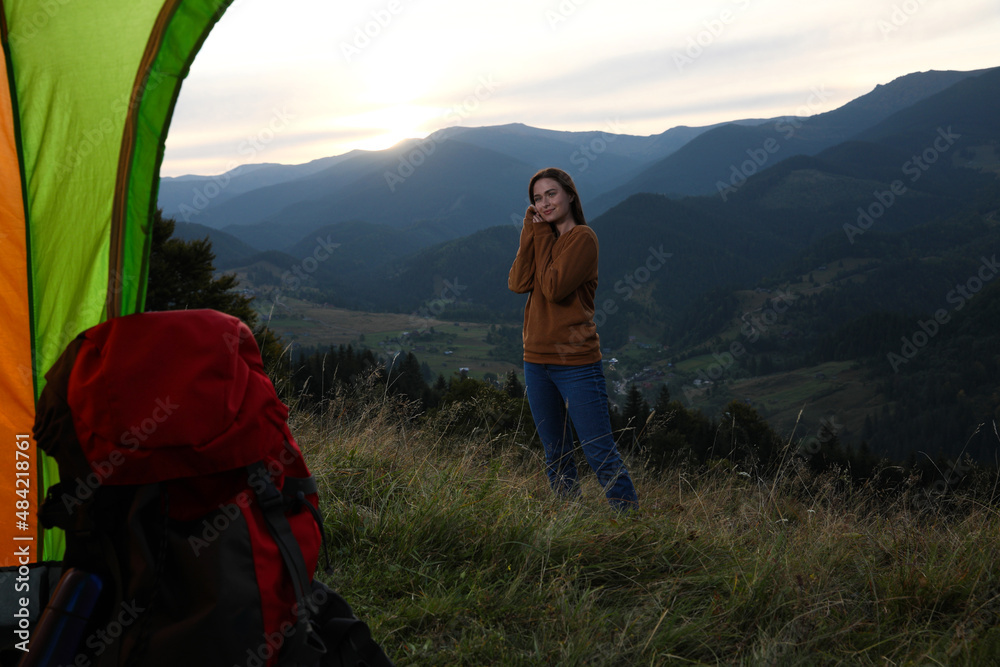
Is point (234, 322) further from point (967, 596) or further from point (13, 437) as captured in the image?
point (967, 596)

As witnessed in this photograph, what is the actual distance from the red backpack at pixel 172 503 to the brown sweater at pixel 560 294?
6.16ft

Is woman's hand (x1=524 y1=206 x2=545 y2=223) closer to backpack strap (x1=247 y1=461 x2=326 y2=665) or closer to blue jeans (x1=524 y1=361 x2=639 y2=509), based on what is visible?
blue jeans (x1=524 y1=361 x2=639 y2=509)

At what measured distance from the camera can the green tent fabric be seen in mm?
1564

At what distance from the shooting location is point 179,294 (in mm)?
15344

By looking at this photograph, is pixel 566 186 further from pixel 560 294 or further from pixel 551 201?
pixel 560 294

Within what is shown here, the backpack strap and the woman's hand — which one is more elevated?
the woman's hand

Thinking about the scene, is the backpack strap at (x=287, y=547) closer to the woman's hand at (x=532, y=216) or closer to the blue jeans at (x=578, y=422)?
the blue jeans at (x=578, y=422)

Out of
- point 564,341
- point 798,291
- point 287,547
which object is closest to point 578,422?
point 564,341

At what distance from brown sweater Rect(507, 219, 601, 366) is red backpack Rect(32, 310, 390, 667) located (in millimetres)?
1878

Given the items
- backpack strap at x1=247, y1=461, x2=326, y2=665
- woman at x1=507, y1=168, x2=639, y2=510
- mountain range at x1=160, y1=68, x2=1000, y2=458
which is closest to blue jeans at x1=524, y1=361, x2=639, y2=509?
woman at x1=507, y1=168, x2=639, y2=510

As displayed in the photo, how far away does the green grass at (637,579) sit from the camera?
1837 mm

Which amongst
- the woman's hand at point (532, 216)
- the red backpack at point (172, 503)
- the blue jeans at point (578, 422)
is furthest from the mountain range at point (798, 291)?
the red backpack at point (172, 503)

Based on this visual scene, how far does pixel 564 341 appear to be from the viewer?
2975 millimetres

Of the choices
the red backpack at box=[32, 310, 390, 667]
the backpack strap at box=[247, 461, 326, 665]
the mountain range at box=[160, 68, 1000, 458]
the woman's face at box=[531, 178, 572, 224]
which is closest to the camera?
the red backpack at box=[32, 310, 390, 667]
